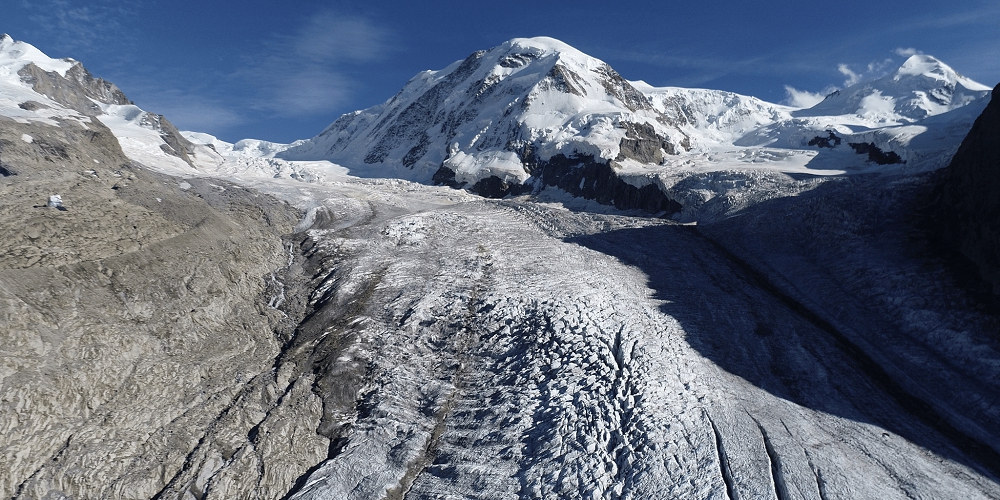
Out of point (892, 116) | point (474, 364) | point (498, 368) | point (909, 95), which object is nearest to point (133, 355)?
point (474, 364)

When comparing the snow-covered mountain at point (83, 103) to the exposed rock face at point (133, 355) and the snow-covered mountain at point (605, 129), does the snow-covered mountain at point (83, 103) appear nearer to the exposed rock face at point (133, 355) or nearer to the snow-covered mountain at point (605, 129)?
the exposed rock face at point (133, 355)

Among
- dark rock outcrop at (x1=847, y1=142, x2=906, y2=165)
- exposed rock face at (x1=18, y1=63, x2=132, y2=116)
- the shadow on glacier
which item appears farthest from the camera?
exposed rock face at (x1=18, y1=63, x2=132, y2=116)

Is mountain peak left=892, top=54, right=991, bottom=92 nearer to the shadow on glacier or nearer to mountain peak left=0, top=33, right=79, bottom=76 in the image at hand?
the shadow on glacier

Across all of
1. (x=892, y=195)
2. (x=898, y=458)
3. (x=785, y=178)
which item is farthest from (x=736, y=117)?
(x=898, y=458)

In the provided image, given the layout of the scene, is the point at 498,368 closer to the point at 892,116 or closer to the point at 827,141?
the point at 827,141

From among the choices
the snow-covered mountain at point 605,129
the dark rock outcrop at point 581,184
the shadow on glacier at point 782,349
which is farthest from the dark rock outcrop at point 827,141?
the shadow on glacier at point 782,349

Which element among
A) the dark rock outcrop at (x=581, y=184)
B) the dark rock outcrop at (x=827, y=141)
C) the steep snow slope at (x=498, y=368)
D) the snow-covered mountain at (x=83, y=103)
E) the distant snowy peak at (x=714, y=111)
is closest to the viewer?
the steep snow slope at (x=498, y=368)

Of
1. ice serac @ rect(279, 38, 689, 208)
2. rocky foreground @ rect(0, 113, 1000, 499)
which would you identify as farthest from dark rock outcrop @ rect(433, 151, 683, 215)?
rocky foreground @ rect(0, 113, 1000, 499)
